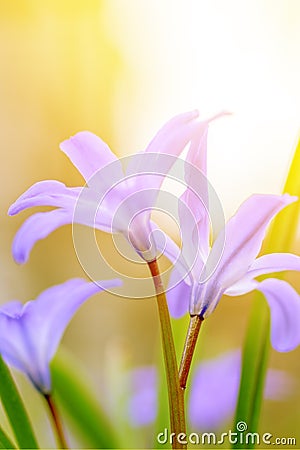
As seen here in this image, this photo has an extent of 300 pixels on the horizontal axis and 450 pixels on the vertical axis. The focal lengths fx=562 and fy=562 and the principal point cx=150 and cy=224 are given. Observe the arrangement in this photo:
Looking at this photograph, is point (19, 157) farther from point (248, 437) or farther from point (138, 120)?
point (248, 437)

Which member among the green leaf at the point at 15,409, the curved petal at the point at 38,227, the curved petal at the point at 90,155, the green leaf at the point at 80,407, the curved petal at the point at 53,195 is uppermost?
the curved petal at the point at 90,155

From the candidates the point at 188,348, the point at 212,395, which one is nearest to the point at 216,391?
the point at 212,395

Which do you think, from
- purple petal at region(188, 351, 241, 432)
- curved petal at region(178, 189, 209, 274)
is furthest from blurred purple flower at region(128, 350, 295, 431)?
curved petal at region(178, 189, 209, 274)

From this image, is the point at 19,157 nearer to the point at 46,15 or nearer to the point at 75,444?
the point at 46,15

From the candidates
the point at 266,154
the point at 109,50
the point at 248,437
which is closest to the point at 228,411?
the point at 248,437

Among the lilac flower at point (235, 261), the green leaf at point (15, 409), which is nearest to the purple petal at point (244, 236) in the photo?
A: the lilac flower at point (235, 261)

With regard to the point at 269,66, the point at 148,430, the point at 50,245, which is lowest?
the point at 148,430

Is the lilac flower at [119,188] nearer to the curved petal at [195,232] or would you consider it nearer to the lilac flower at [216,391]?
the curved petal at [195,232]

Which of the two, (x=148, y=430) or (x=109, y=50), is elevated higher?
(x=109, y=50)

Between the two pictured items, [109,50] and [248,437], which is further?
[109,50]
